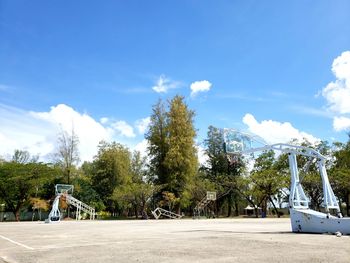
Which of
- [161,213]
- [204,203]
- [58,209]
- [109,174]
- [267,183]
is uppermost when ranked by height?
[109,174]

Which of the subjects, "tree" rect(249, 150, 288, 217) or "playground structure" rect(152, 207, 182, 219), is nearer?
"tree" rect(249, 150, 288, 217)

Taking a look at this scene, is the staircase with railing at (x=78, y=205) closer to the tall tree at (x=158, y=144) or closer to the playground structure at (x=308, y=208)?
the tall tree at (x=158, y=144)

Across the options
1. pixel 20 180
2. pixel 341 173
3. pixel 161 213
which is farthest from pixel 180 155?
pixel 20 180

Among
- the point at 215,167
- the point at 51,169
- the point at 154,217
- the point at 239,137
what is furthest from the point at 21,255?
the point at 215,167

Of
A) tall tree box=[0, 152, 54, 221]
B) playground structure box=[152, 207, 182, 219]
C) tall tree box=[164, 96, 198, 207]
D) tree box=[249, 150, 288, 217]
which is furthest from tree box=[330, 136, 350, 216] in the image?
tall tree box=[0, 152, 54, 221]

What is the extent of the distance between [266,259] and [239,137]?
40.8ft

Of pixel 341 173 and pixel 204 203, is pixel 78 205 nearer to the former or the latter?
pixel 204 203

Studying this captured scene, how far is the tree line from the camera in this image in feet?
137

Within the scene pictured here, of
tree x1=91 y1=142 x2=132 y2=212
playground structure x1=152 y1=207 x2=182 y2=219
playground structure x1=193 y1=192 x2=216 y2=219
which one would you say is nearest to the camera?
playground structure x1=152 y1=207 x2=182 y2=219

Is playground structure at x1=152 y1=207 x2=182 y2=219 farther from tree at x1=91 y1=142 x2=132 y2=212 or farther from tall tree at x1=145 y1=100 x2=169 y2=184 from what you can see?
tree at x1=91 y1=142 x2=132 y2=212

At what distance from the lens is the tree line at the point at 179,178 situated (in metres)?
41.8

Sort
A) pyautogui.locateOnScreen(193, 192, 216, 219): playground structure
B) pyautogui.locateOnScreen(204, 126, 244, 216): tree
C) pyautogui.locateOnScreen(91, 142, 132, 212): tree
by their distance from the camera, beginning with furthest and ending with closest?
1. pyautogui.locateOnScreen(91, 142, 132, 212): tree
2. pyautogui.locateOnScreen(204, 126, 244, 216): tree
3. pyautogui.locateOnScreen(193, 192, 216, 219): playground structure

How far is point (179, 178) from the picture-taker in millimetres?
Answer: 42844

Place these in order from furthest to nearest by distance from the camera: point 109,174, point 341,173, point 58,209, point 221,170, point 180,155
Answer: point 109,174
point 221,170
point 180,155
point 58,209
point 341,173
